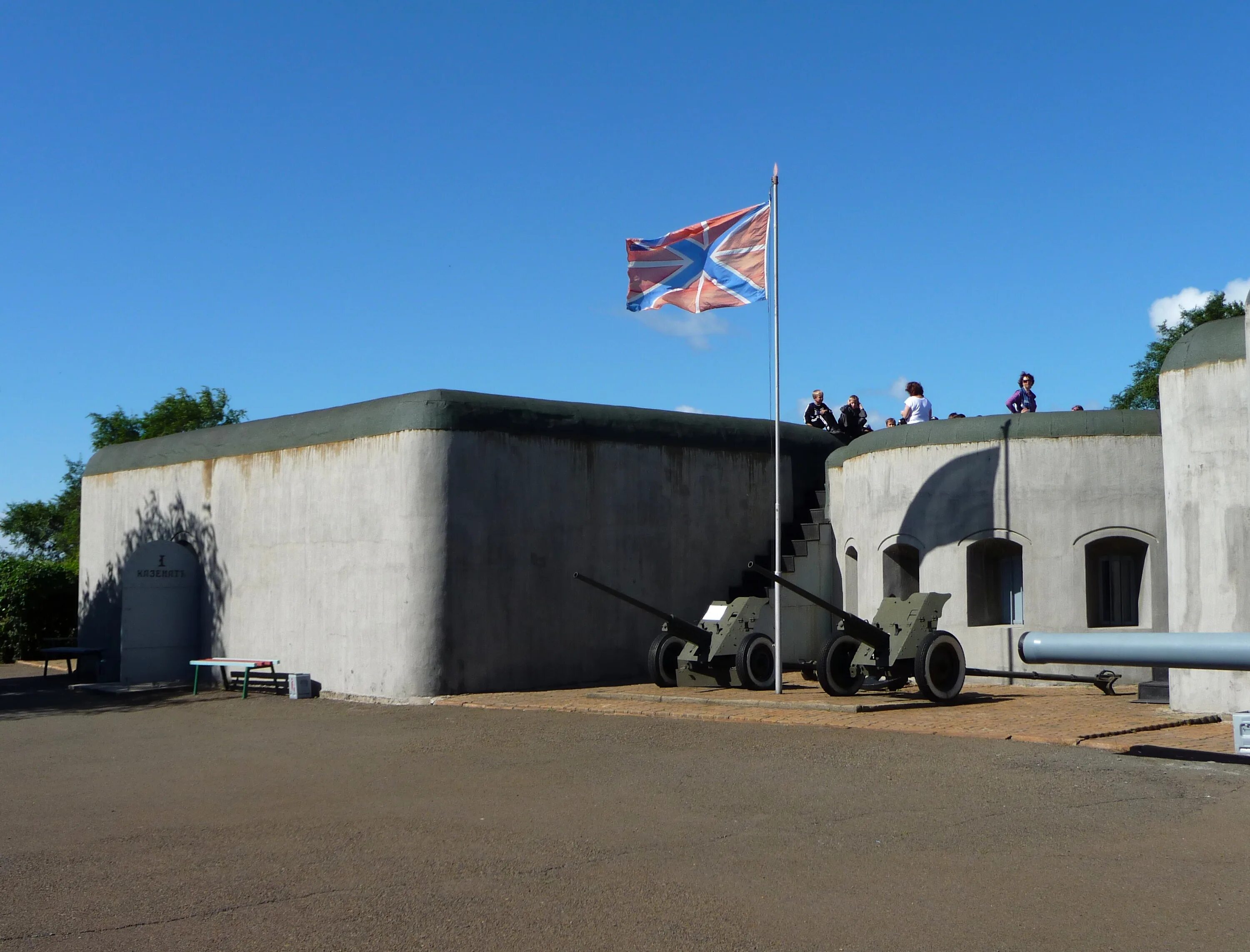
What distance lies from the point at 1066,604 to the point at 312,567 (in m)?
10.1

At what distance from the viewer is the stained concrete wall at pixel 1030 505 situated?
16109 mm

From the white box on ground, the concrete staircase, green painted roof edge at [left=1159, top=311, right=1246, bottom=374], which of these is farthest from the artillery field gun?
the white box on ground

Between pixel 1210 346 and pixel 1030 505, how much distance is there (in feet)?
13.6

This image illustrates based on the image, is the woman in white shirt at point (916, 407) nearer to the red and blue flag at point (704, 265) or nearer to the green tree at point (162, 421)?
the red and blue flag at point (704, 265)

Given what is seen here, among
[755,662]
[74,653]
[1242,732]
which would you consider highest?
[1242,732]

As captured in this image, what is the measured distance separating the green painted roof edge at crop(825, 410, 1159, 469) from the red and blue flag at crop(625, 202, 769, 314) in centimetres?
348

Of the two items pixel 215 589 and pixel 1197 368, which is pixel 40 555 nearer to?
pixel 215 589

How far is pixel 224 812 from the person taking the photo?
8.52m

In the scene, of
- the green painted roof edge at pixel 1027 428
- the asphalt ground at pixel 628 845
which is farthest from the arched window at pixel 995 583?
the asphalt ground at pixel 628 845

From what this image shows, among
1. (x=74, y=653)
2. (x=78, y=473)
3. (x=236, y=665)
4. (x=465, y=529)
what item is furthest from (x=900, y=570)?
(x=78, y=473)

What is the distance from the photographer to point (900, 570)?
18031 mm

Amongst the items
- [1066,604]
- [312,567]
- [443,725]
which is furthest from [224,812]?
[1066,604]

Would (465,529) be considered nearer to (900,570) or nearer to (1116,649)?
(900,570)

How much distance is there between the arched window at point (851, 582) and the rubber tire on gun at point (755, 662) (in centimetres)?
331
